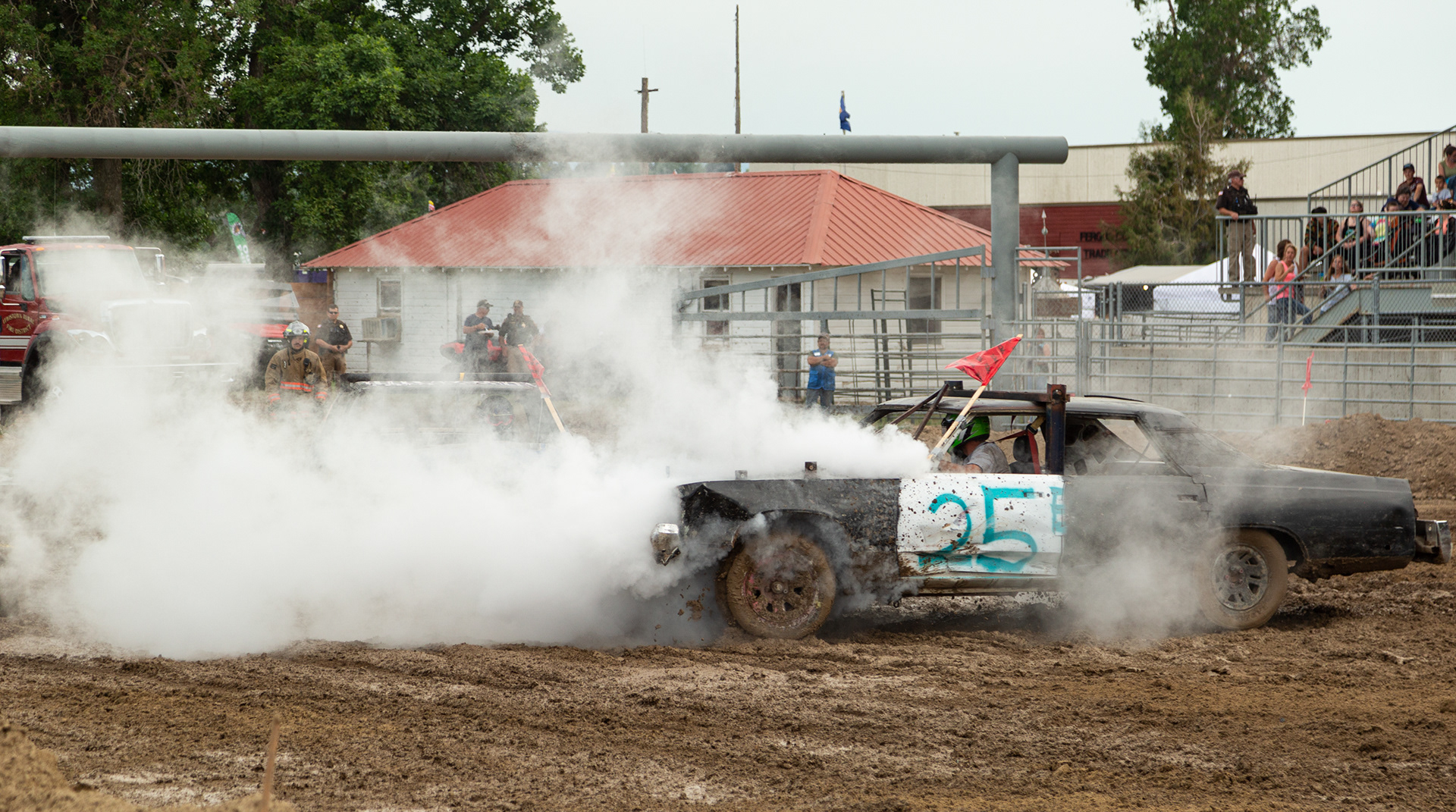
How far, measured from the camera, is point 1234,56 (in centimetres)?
4875

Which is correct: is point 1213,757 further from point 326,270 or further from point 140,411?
point 326,270

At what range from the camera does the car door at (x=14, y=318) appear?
15.7 meters

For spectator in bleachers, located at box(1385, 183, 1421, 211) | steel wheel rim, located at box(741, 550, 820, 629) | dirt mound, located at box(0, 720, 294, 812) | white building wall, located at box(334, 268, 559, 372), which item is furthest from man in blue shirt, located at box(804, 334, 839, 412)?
dirt mound, located at box(0, 720, 294, 812)

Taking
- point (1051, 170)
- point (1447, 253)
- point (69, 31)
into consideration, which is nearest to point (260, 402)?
point (1447, 253)

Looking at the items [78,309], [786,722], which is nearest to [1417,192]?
[786,722]

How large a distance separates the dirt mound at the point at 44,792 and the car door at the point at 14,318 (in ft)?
42.5

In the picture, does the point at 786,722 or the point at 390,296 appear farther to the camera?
the point at 390,296

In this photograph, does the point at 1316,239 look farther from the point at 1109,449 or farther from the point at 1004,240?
the point at 1109,449

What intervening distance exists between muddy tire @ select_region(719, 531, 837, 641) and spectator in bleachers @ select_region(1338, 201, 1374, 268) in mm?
14139

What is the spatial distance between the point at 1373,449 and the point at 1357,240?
4979mm

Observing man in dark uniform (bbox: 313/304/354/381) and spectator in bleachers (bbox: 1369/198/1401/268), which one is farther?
spectator in bleachers (bbox: 1369/198/1401/268)

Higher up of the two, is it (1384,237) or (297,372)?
(1384,237)

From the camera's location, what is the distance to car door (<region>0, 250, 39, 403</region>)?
15703 mm

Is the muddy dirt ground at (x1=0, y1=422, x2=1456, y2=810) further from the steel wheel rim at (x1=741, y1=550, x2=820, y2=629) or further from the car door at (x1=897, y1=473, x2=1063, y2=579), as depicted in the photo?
the car door at (x1=897, y1=473, x2=1063, y2=579)
